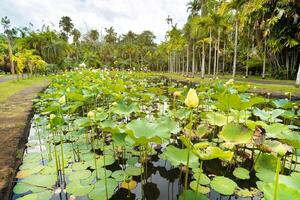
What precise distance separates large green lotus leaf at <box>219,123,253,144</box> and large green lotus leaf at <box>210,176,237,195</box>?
1.82 feet

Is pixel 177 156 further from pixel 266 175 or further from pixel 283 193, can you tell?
pixel 283 193

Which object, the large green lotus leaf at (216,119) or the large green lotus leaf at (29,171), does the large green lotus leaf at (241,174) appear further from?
the large green lotus leaf at (29,171)

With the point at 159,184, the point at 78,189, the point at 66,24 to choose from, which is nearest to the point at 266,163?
the point at 159,184

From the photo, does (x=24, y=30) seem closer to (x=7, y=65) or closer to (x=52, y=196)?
(x=7, y=65)

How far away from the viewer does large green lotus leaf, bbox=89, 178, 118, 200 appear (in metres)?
2.45

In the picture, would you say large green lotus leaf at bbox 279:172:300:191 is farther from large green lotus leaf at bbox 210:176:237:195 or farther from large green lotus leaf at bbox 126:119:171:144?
large green lotus leaf at bbox 210:176:237:195

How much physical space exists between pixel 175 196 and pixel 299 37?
18.6m

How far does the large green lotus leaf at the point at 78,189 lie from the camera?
2.52 m

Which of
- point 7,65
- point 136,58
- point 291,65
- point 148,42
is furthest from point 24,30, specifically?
point 291,65

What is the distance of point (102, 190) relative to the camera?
100 inches

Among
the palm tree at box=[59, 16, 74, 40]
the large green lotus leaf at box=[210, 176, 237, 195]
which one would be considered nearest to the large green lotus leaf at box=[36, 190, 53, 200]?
the large green lotus leaf at box=[210, 176, 237, 195]

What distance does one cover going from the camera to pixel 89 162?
327 centimetres

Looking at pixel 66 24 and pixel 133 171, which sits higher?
pixel 66 24

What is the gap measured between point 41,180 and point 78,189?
512 mm
